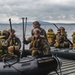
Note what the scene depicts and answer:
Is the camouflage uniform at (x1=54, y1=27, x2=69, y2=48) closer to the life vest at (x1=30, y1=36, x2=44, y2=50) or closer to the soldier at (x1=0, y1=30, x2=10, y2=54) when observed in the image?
the soldier at (x1=0, y1=30, x2=10, y2=54)

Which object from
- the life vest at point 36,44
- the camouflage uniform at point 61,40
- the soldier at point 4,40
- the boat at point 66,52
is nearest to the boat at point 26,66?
the soldier at point 4,40

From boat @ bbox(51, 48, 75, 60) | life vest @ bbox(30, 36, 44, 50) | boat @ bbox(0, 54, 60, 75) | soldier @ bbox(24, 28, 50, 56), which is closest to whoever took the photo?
boat @ bbox(0, 54, 60, 75)

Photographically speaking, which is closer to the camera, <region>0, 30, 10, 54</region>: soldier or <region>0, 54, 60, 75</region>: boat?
<region>0, 54, 60, 75</region>: boat

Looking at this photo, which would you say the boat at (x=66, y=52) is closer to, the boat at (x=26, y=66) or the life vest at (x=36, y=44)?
Result: the life vest at (x=36, y=44)

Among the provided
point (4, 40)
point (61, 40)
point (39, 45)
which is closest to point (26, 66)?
point (39, 45)

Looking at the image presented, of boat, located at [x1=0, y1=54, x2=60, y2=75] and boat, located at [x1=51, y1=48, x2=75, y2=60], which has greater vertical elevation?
boat, located at [x1=0, y1=54, x2=60, y2=75]

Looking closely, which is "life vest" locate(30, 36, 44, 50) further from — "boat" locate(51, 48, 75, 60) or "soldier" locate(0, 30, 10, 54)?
"boat" locate(51, 48, 75, 60)

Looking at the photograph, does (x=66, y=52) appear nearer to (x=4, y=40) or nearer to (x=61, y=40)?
(x=61, y=40)

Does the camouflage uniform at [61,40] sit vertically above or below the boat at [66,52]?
above

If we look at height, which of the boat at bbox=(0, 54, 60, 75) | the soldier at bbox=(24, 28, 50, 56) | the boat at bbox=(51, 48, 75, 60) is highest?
the soldier at bbox=(24, 28, 50, 56)

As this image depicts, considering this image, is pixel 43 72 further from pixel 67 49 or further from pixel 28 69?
pixel 67 49

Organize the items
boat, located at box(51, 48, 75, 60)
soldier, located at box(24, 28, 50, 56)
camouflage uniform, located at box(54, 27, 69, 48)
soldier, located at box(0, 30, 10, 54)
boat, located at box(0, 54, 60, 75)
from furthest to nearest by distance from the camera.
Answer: camouflage uniform, located at box(54, 27, 69, 48) < boat, located at box(51, 48, 75, 60) < soldier, located at box(24, 28, 50, 56) < soldier, located at box(0, 30, 10, 54) < boat, located at box(0, 54, 60, 75)

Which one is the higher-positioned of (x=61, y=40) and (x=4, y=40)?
(x=4, y=40)

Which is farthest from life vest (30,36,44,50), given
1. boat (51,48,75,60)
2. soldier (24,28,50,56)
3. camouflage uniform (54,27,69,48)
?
camouflage uniform (54,27,69,48)
